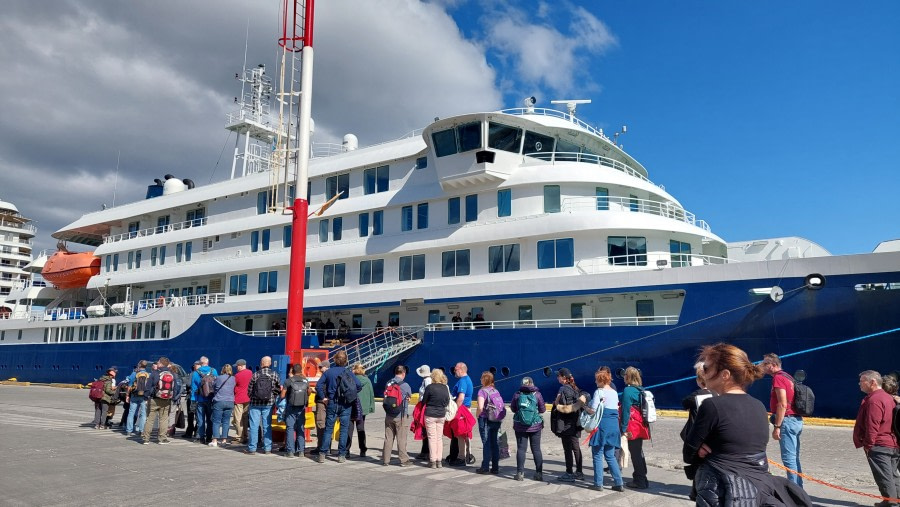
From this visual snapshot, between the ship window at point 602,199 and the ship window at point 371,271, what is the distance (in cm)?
752

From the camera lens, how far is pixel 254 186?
85.7 feet

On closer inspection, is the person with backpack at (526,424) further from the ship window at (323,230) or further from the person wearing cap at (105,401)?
the ship window at (323,230)

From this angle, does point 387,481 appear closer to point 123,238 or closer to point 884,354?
point 884,354

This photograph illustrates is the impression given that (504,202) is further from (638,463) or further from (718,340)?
(638,463)

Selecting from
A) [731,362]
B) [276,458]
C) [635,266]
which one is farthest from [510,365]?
[731,362]

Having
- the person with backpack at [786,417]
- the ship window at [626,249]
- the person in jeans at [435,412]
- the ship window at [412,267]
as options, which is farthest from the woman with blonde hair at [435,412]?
the ship window at [412,267]

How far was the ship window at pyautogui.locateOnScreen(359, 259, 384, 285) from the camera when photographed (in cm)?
2177

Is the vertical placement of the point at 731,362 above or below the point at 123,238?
below

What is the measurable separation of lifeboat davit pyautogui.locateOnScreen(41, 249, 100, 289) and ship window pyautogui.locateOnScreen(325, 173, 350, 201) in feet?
54.2

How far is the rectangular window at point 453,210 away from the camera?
20.2m

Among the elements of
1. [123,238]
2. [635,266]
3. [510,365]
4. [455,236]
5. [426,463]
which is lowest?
[426,463]

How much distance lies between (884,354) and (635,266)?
5955mm

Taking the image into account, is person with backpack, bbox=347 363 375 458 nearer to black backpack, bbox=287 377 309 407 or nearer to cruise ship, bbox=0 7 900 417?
black backpack, bbox=287 377 309 407

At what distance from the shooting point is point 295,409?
10008mm
